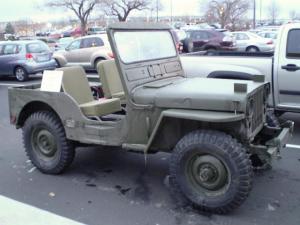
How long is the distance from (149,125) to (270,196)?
143cm

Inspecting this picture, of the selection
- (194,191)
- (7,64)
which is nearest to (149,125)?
(194,191)

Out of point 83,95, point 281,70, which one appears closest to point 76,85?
point 83,95

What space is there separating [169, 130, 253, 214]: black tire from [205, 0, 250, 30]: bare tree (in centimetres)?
5193

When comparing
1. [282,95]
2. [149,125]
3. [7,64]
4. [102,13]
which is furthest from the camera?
[102,13]

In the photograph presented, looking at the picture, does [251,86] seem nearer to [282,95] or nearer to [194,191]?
[194,191]

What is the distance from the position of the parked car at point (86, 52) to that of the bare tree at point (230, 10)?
38.9 meters

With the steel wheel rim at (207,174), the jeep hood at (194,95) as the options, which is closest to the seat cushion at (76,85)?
the jeep hood at (194,95)

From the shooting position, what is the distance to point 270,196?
4.47m

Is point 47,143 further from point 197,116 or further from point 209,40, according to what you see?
point 209,40

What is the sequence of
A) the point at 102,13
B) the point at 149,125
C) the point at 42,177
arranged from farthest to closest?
the point at 102,13 → the point at 42,177 → the point at 149,125

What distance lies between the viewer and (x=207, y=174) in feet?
13.3

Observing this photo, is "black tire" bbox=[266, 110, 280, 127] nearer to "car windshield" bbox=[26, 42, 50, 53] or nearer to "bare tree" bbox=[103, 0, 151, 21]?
"car windshield" bbox=[26, 42, 50, 53]

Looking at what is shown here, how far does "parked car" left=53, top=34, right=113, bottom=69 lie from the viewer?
1697 cm

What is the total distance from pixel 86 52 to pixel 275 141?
1401 centimetres
